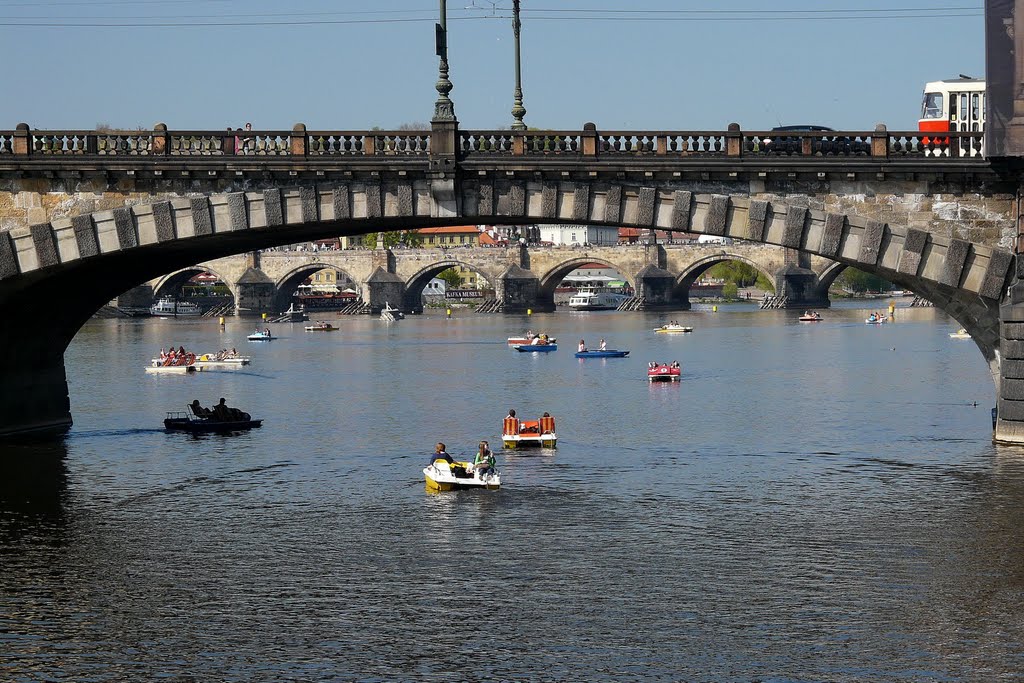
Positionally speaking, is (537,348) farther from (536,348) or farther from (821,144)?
(821,144)

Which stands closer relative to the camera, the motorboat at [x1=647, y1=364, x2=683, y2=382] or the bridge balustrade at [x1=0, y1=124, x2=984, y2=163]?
the bridge balustrade at [x1=0, y1=124, x2=984, y2=163]

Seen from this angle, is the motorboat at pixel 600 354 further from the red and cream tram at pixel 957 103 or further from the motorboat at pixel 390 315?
the motorboat at pixel 390 315

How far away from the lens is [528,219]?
5097 cm

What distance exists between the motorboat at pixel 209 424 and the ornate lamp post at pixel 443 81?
2090 centimetres

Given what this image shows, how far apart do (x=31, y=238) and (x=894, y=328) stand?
110734 millimetres

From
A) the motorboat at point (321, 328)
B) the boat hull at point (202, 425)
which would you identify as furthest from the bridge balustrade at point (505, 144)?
the motorboat at point (321, 328)

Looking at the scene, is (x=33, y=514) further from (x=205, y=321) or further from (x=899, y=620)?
(x=205, y=321)

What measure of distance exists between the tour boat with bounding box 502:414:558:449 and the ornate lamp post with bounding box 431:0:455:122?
44.8ft

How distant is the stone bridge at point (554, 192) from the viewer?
48312 millimetres

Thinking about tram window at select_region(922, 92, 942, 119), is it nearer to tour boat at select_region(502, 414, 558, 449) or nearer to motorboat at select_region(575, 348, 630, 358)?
tour boat at select_region(502, 414, 558, 449)

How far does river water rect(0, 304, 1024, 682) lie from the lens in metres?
29.4

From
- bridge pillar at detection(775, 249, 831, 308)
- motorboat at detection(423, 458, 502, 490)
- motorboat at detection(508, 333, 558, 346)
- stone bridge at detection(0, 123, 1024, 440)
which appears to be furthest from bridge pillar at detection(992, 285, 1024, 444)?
bridge pillar at detection(775, 249, 831, 308)

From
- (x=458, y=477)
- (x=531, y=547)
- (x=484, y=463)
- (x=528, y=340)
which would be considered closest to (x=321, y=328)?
(x=528, y=340)

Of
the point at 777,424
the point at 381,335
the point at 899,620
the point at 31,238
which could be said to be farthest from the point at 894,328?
the point at 899,620
